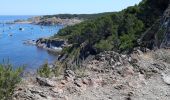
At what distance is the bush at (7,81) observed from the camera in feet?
39.5

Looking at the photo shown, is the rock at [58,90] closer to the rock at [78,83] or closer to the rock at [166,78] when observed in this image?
the rock at [78,83]

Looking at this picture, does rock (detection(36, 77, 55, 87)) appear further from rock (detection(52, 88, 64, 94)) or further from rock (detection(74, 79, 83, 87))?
rock (detection(74, 79, 83, 87))

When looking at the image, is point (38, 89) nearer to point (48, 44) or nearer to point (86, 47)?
point (86, 47)

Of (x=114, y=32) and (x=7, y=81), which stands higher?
(x=7, y=81)

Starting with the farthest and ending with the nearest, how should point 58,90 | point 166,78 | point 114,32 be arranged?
point 114,32, point 166,78, point 58,90

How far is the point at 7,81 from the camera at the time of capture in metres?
12.4

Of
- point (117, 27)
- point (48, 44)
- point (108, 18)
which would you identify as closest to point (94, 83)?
point (117, 27)

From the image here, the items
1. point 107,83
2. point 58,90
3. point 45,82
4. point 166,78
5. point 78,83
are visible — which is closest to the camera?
point 58,90

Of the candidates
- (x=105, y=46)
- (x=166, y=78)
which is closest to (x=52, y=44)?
(x=105, y=46)

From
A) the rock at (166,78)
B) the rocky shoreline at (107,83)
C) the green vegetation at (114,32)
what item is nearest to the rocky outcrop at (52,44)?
the green vegetation at (114,32)

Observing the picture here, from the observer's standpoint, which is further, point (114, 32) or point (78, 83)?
point (114, 32)

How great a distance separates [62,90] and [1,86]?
1.81 metres

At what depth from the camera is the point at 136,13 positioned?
5744 centimetres

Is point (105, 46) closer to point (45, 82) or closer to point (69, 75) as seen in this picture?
point (69, 75)
